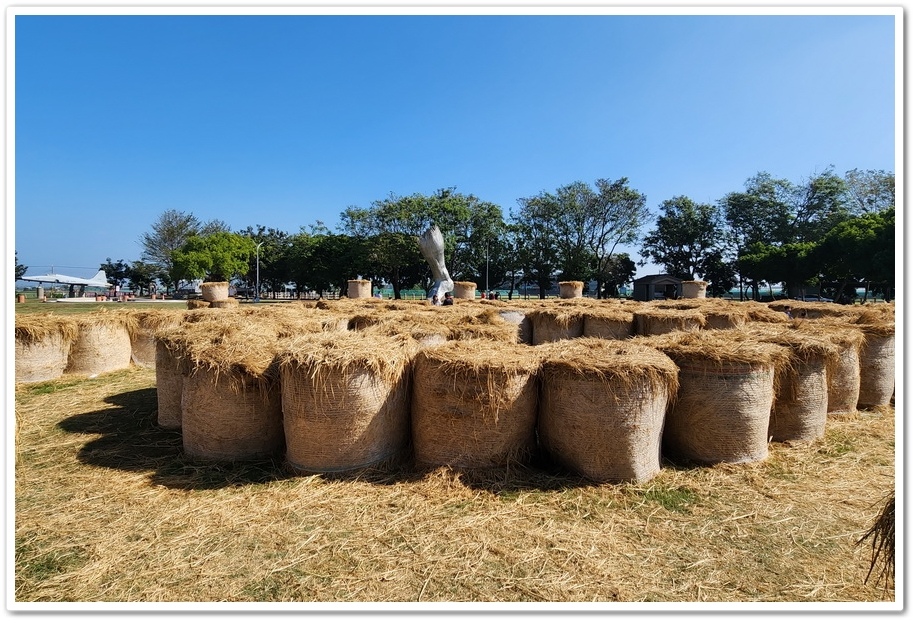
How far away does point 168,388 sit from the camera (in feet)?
21.2

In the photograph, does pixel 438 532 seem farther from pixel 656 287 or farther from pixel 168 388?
pixel 656 287

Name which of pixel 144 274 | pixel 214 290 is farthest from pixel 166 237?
pixel 214 290

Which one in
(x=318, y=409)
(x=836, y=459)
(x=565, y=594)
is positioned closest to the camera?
(x=565, y=594)

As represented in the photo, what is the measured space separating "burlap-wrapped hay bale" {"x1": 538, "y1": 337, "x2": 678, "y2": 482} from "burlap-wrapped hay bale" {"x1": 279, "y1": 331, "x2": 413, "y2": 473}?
5.84ft

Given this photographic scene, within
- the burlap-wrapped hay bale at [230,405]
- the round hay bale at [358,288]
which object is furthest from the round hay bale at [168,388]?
the round hay bale at [358,288]

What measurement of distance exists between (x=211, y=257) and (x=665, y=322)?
4887 centimetres

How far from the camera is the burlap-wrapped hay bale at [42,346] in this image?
9344 mm

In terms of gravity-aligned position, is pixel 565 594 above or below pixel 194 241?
below

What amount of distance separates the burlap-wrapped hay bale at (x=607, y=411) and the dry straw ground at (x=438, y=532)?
8.8 inches

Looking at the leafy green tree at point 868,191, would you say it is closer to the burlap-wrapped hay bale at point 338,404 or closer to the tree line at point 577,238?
the tree line at point 577,238
